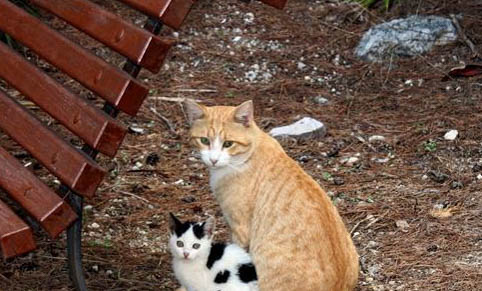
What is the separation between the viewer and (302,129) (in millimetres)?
6062

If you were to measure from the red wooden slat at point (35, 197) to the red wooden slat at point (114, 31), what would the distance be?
55 cm

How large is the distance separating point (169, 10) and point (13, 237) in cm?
97

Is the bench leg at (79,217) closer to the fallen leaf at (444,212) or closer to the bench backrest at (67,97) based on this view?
the bench backrest at (67,97)

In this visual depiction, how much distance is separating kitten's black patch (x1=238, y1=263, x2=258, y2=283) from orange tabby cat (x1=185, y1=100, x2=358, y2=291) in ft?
0.12

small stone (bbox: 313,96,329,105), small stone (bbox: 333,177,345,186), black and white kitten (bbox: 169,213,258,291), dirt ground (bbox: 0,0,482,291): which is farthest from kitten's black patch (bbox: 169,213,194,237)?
small stone (bbox: 313,96,329,105)

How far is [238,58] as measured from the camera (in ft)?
23.4

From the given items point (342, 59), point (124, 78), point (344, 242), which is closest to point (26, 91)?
point (124, 78)

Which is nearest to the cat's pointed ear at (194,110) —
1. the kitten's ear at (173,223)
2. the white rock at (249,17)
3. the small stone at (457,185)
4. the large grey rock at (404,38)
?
the kitten's ear at (173,223)

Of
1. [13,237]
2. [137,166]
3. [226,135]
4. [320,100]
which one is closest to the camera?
[13,237]

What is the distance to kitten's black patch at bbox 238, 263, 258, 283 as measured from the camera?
416cm

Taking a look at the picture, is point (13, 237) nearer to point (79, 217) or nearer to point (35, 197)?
point (35, 197)

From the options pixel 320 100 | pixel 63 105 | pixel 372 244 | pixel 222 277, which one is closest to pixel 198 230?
pixel 222 277

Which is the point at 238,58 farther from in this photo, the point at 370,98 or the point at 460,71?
the point at 460,71

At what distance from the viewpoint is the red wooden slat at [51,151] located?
138 inches
